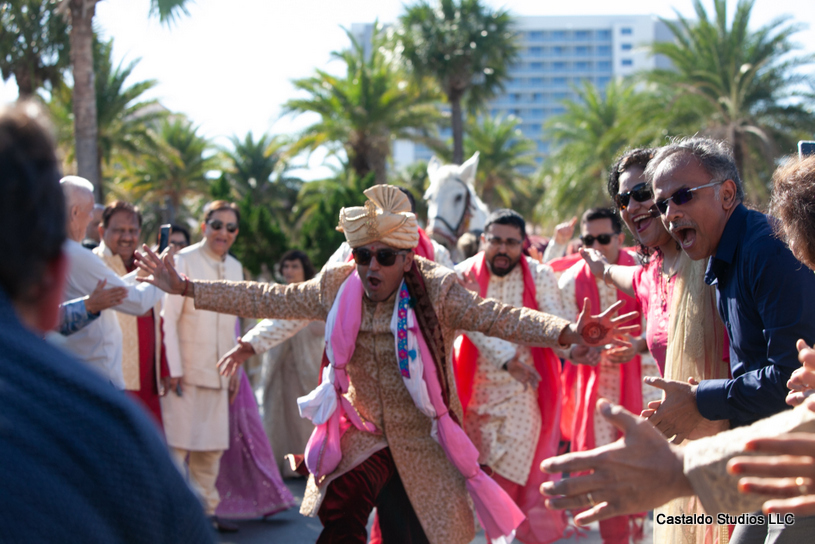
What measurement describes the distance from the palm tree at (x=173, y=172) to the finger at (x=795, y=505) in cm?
2999

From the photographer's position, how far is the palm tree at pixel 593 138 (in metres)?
21.6

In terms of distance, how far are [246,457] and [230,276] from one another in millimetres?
1463

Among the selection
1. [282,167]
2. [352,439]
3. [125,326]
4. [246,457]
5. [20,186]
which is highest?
[282,167]

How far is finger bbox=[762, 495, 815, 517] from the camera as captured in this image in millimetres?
1491

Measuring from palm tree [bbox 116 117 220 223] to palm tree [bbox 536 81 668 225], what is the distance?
14334mm

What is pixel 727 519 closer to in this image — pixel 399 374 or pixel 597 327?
pixel 597 327

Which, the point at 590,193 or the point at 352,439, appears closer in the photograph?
the point at 352,439

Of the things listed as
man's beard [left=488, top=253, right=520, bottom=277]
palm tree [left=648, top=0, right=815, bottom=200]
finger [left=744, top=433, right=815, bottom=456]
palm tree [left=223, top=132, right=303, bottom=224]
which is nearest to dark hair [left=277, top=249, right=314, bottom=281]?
man's beard [left=488, top=253, right=520, bottom=277]

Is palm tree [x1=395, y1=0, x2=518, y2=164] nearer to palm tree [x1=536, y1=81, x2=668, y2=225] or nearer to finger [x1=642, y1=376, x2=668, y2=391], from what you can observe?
palm tree [x1=536, y1=81, x2=668, y2=225]

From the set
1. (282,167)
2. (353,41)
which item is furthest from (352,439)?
(282,167)

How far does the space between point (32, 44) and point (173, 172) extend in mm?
14283

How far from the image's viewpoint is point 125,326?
5660 millimetres

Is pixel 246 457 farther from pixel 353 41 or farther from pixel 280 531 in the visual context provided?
pixel 353 41

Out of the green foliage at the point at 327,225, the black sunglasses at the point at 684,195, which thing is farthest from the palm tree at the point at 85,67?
the black sunglasses at the point at 684,195
